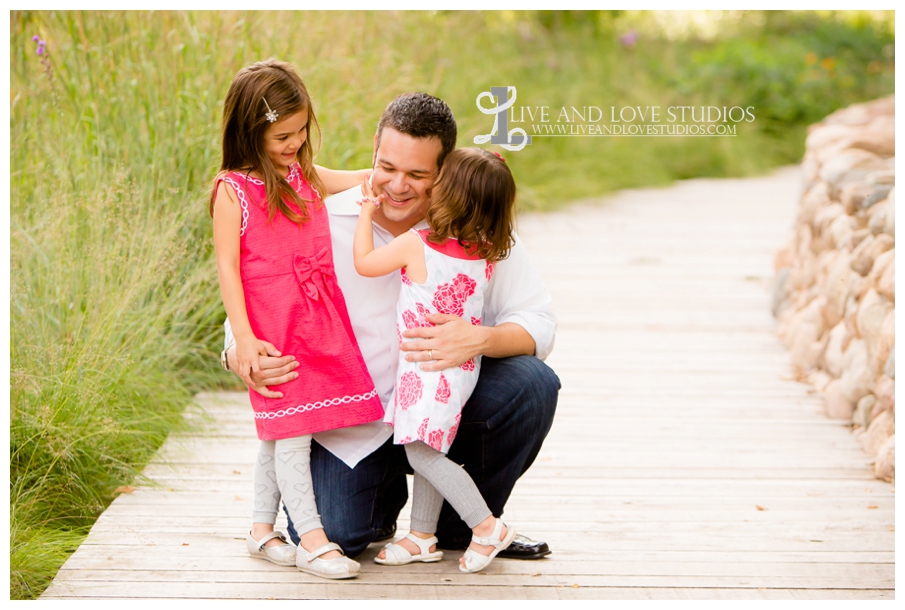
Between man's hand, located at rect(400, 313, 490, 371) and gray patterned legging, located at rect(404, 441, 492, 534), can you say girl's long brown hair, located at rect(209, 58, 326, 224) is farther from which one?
gray patterned legging, located at rect(404, 441, 492, 534)

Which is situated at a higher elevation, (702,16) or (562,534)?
(702,16)

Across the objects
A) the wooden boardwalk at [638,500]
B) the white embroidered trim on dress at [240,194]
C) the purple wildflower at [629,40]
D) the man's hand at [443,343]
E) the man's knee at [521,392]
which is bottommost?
the wooden boardwalk at [638,500]

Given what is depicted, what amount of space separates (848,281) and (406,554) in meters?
2.44

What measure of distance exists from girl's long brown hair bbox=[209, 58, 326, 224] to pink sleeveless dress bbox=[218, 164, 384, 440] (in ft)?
0.09

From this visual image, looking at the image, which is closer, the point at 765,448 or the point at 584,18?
the point at 765,448

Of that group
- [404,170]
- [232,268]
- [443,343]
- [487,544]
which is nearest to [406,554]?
[487,544]

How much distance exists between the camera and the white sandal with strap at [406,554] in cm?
251

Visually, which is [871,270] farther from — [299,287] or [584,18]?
[584,18]

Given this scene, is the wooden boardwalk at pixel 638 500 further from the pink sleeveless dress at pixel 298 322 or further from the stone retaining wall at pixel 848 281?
the pink sleeveless dress at pixel 298 322

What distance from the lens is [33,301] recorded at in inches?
129

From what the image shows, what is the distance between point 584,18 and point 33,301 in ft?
33.1

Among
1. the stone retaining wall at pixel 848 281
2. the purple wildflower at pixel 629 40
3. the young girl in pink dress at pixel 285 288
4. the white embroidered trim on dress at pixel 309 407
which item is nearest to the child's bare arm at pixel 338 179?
the young girl in pink dress at pixel 285 288

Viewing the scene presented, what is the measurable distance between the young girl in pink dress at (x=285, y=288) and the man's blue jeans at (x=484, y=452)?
0.20 feet
